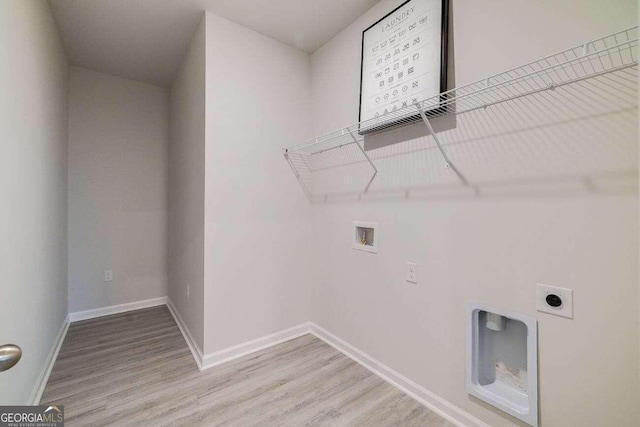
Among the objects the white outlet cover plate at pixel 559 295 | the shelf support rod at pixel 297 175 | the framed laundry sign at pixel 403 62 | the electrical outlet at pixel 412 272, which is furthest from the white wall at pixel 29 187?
the white outlet cover plate at pixel 559 295

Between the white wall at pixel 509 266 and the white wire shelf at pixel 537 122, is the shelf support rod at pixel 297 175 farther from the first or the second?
the white wire shelf at pixel 537 122

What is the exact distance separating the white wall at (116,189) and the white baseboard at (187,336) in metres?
0.51

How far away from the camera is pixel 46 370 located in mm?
1783

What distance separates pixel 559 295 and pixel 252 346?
1964mm

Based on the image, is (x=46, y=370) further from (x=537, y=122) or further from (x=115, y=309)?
(x=537, y=122)

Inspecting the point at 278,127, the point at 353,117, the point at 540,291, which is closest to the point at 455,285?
the point at 540,291

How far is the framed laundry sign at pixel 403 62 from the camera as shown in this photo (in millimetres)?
1451

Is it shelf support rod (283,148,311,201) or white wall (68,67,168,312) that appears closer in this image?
shelf support rod (283,148,311,201)

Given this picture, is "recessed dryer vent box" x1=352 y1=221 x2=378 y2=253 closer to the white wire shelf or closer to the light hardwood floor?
the white wire shelf

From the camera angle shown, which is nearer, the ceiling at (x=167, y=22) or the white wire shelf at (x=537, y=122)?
the white wire shelf at (x=537, y=122)

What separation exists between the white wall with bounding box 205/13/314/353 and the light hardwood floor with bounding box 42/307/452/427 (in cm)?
26

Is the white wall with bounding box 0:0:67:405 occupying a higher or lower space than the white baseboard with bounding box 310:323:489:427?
higher

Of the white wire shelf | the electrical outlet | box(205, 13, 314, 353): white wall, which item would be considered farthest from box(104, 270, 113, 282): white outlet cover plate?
the electrical outlet

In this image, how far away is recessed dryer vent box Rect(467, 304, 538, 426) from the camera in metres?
1.18
